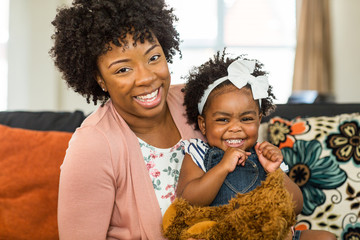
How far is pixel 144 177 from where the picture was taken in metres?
1.48

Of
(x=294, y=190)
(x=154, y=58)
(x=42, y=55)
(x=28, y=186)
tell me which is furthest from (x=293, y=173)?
(x=42, y=55)

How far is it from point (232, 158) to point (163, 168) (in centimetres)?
29

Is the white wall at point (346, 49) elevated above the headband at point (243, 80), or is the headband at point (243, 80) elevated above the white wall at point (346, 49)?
the white wall at point (346, 49)

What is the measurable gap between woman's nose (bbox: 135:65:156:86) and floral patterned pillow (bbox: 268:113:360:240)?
0.80m

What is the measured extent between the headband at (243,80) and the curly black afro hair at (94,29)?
29 centimetres

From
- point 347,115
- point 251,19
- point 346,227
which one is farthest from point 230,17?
point 346,227

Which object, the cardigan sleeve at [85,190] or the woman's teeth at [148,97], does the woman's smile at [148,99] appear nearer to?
the woman's teeth at [148,97]

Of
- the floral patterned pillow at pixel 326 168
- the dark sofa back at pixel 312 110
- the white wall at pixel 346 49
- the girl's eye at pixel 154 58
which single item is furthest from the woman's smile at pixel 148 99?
the white wall at pixel 346 49

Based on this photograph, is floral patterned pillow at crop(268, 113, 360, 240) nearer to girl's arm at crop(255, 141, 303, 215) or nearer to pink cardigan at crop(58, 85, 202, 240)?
girl's arm at crop(255, 141, 303, 215)

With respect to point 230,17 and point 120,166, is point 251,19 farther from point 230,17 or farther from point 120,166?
point 120,166

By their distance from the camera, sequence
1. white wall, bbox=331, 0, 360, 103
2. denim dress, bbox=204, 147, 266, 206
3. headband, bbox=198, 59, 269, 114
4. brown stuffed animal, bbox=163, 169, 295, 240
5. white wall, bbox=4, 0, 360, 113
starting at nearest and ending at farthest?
brown stuffed animal, bbox=163, 169, 295, 240, denim dress, bbox=204, 147, 266, 206, headband, bbox=198, 59, 269, 114, white wall, bbox=4, 0, 360, 113, white wall, bbox=331, 0, 360, 103

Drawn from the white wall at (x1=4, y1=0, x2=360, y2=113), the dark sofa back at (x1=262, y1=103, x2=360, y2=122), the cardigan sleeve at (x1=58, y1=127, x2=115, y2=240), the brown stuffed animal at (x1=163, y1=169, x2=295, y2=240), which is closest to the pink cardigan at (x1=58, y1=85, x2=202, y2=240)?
the cardigan sleeve at (x1=58, y1=127, x2=115, y2=240)

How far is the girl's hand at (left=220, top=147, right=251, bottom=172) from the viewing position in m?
1.41

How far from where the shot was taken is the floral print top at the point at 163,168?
1.52 metres
